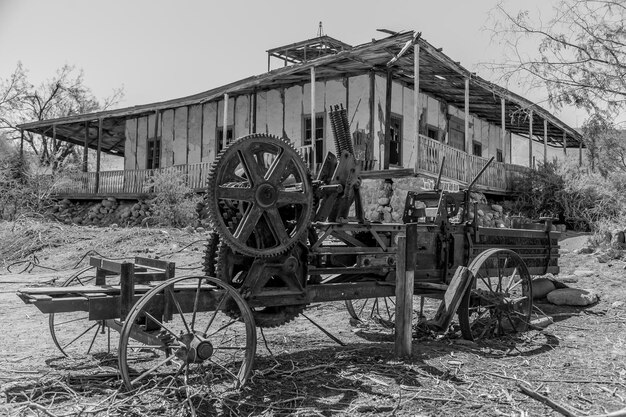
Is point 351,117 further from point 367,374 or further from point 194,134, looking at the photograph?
point 367,374

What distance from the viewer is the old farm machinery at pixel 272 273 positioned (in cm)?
420

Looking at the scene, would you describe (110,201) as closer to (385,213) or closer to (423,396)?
(385,213)

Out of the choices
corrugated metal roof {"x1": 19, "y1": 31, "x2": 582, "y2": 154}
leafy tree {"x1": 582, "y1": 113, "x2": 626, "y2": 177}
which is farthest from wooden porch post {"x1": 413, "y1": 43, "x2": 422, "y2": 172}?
leafy tree {"x1": 582, "y1": 113, "x2": 626, "y2": 177}

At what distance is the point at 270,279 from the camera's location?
202 inches

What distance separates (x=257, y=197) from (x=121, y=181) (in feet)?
59.1

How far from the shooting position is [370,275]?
229 inches

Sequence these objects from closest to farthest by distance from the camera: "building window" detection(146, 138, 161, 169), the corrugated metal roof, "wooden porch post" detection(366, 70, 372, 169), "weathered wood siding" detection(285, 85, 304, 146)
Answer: the corrugated metal roof, "wooden porch post" detection(366, 70, 372, 169), "weathered wood siding" detection(285, 85, 304, 146), "building window" detection(146, 138, 161, 169)

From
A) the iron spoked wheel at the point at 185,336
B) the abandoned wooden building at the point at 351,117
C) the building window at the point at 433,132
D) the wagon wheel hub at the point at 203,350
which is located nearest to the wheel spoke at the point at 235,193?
the iron spoked wheel at the point at 185,336

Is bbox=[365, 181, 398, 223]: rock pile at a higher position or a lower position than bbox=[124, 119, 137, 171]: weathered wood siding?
lower

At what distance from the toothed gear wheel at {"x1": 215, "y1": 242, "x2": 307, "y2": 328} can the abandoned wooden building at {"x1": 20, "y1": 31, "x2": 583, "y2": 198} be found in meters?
6.72

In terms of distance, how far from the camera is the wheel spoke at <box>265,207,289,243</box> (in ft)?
15.3

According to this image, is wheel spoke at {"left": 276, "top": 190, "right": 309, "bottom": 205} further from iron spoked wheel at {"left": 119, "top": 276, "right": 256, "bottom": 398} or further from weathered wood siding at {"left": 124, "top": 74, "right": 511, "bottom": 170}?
weathered wood siding at {"left": 124, "top": 74, "right": 511, "bottom": 170}

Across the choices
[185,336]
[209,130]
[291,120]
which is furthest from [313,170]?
[185,336]

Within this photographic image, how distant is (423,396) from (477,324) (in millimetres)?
2453
